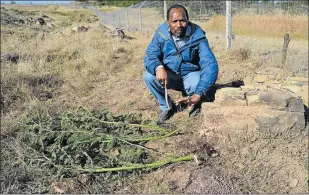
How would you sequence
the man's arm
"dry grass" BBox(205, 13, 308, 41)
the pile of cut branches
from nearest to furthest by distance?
the pile of cut branches, the man's arm, "dry grass" BBox(205, 13, 308, 41)

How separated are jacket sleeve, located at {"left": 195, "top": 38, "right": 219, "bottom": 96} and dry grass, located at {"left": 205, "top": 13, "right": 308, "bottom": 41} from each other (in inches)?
170

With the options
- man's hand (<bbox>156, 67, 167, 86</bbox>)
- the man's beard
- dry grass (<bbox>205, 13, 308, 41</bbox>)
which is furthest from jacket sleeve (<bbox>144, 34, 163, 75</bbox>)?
dry grass (<bbox>205, 13, 308, 41</bbox>)

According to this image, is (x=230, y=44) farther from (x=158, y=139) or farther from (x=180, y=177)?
(x=180, y=177)

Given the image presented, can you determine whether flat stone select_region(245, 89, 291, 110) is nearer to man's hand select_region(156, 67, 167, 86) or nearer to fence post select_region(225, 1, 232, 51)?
man's hand select_region(156, 67, 167, 86)

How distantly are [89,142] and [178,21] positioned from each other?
1499mm

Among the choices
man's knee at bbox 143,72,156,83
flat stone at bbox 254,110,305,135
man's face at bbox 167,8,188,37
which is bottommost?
flat stone at bbox 254,110,305,135

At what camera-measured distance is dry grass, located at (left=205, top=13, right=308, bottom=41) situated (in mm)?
8070

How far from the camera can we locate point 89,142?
3.35 meters

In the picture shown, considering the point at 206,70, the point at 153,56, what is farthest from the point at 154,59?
the point at 206,70

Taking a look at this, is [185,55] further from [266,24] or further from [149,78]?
[266,24]

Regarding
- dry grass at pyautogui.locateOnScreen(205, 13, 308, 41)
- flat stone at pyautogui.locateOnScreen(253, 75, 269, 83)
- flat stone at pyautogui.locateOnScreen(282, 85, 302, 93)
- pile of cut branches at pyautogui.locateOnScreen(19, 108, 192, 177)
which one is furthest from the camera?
dry grass at pyautogui.locateOnScreen(205, 13, 308, 41)

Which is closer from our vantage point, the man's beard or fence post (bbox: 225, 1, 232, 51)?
the man's beard

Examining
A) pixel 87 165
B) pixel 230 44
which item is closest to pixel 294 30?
pixel 230 44

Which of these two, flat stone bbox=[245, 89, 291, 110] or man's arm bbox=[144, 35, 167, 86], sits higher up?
man's arm bbox=[144, 35, 167, 86]
